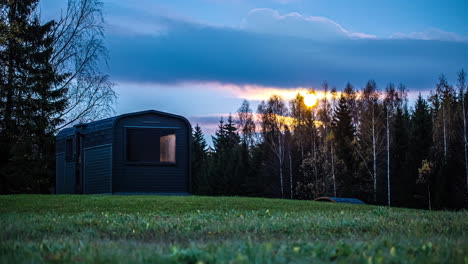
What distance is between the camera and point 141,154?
75.6ft

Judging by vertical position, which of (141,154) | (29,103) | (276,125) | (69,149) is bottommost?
(141,154)

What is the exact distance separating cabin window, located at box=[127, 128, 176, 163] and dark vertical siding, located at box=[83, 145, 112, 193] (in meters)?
0.93

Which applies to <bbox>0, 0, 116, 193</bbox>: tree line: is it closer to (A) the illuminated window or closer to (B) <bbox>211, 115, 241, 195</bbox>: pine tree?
(A) the illuminated window

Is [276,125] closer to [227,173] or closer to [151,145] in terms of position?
[227,173]

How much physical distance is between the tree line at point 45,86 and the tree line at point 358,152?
22442 millimetres

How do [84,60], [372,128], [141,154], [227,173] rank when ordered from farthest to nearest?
[227,173] → [372,128] → [84,60] → [141,154]

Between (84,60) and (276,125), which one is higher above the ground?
(84,60)

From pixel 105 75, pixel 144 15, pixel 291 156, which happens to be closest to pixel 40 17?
pixel 105 75

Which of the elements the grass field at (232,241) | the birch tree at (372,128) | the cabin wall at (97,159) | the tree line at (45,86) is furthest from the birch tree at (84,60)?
the grass field at (232,241)

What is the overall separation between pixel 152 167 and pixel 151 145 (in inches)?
37.3

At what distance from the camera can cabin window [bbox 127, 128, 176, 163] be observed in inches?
898

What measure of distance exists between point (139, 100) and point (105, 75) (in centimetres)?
382

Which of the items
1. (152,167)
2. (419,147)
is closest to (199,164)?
(419,147)

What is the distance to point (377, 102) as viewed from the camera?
49.4 meters
